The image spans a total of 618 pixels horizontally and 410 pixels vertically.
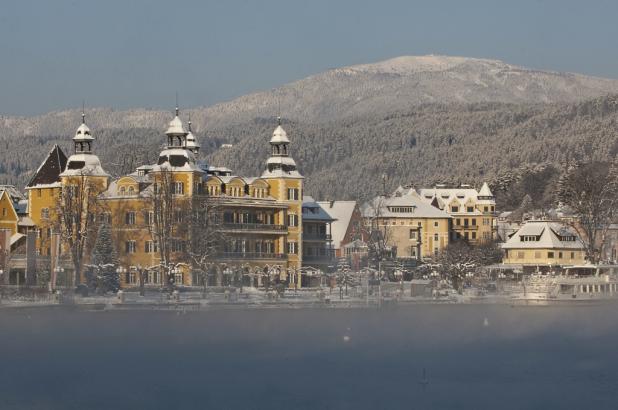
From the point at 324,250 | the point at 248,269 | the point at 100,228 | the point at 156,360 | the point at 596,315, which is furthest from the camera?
the point at 324,250

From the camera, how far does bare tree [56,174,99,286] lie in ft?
384

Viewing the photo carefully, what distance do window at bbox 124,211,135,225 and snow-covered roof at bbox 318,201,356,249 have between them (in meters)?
34.5

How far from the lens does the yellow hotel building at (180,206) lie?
124438 millimetres

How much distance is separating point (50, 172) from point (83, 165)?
20.0 feet

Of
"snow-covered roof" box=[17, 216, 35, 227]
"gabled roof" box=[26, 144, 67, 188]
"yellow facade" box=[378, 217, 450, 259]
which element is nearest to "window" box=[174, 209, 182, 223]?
"gabled roof" box=[26, 144, 67, 188]

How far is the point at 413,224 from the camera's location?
18125 cm

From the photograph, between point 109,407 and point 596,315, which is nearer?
point 109,407

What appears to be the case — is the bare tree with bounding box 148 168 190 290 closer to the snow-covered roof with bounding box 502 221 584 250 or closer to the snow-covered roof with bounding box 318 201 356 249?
the snow-covered roof with bounding box 318 201 356 249

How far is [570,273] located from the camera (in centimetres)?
14650

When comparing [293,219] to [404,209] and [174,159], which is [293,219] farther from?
[404,209]

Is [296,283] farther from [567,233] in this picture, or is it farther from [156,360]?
[156,360]

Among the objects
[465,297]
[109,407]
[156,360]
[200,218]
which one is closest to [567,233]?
[465,297]

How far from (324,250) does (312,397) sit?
275 feet

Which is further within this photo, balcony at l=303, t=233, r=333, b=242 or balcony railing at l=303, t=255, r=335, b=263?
balcony at l=303, t=233, r=333, b=242
